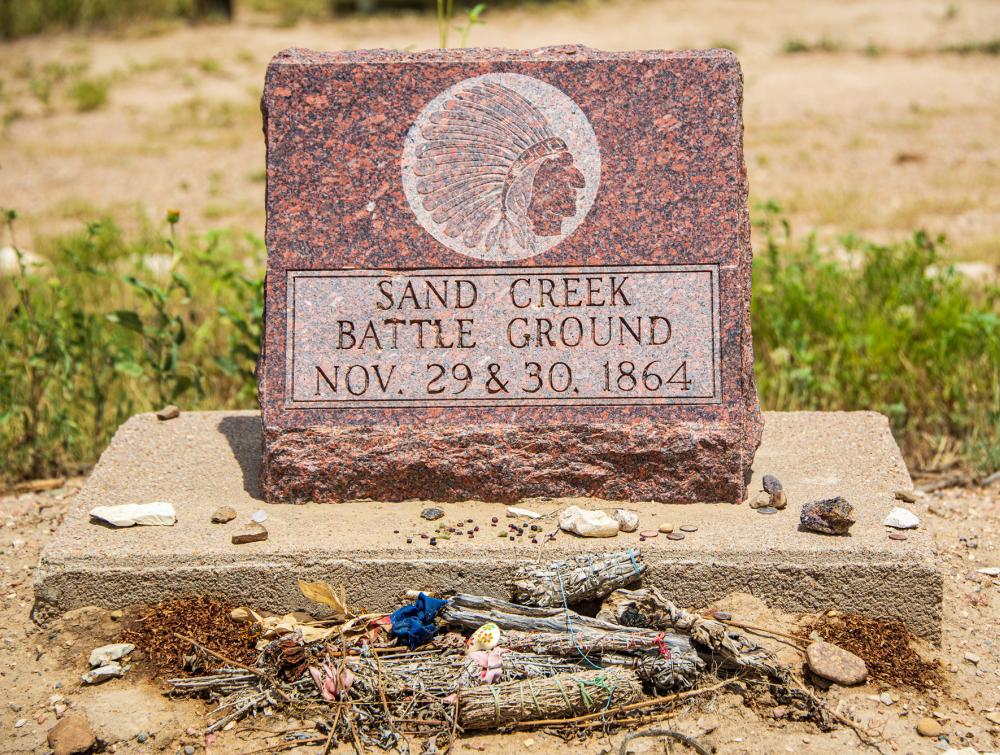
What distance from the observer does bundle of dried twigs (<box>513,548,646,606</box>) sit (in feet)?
9.26

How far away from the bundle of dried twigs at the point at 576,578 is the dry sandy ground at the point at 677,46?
157 inches

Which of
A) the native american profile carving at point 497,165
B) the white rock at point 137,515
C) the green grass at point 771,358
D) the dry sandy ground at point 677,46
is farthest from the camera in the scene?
the dry sandy ground at point 677,46

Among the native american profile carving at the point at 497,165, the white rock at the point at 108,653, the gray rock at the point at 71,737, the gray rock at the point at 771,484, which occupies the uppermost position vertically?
the native american profile carving at the point at 497,165

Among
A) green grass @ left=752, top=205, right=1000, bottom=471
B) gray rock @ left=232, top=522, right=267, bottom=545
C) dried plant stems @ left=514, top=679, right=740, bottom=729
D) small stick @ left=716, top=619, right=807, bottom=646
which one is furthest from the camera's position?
green grass @ left=752, top=205, right=1000, bottom=471

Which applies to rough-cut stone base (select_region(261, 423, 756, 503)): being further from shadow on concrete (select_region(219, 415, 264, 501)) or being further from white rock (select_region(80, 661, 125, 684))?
white rock (select_region(80, 661, 125, 684))

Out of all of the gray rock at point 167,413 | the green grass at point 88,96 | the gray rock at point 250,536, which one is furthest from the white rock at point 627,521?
the green grass at point 88,96

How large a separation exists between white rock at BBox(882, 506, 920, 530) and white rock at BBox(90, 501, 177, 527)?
2.06m

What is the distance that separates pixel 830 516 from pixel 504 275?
117cm

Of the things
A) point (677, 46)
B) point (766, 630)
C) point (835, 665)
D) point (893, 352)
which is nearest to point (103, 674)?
point (766, 630)

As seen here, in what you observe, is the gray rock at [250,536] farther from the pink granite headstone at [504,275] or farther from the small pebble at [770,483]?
the small pebble at [770,483]

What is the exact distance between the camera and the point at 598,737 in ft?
8.36

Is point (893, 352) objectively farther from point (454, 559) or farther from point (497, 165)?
point (454, 559)

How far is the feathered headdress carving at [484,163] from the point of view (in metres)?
3.21

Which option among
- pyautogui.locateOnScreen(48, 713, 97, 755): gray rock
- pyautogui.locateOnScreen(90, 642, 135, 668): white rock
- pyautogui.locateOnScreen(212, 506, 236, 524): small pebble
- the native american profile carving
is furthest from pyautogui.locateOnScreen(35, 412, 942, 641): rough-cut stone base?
the native american profile carving
